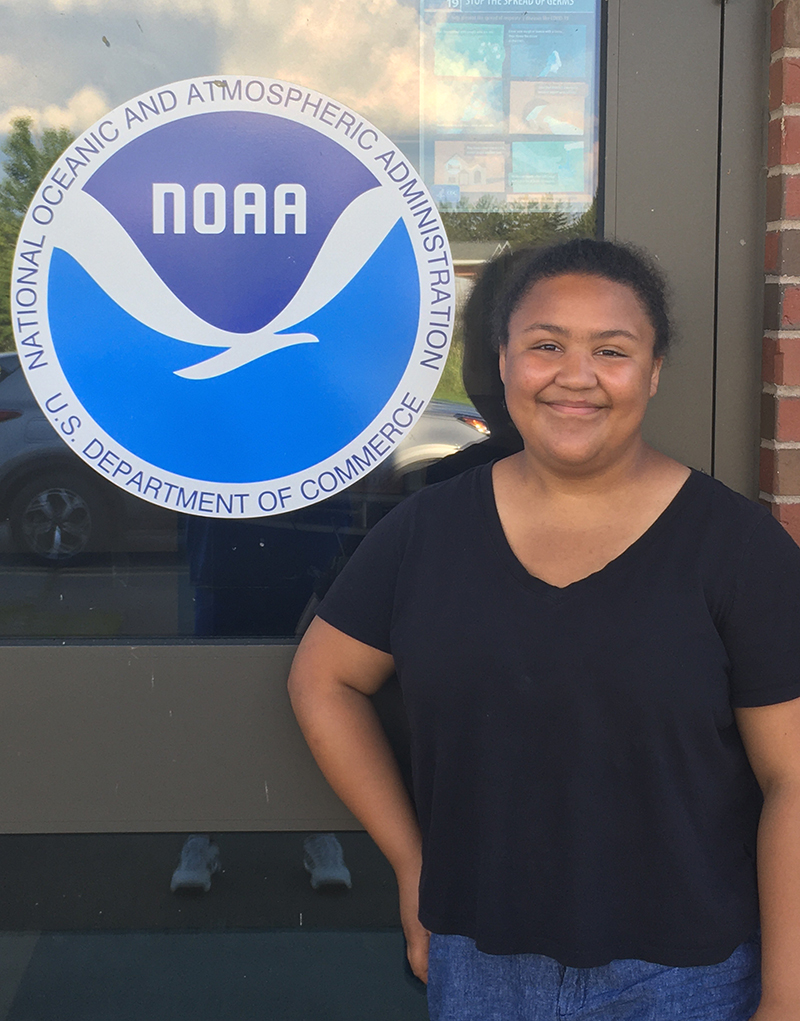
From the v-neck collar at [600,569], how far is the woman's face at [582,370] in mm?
115

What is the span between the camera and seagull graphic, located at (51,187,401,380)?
6.66 feet

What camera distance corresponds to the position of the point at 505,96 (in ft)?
6.68

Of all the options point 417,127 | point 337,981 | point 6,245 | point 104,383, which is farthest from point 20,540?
point 337,981

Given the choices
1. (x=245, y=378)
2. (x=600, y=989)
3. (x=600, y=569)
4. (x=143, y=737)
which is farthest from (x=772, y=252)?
(x=143, y=737)

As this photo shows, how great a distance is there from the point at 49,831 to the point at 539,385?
144 centimetres

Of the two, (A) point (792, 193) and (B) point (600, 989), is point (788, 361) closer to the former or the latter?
(A) point (792, 193)

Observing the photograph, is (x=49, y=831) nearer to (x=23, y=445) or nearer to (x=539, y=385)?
(x=23, y=445)

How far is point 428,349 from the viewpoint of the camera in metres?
2.07

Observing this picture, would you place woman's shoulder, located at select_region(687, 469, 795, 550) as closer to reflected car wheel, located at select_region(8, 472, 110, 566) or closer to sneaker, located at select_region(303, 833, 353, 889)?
reflected car wheel, located at select_region(8, 472, 110, 566)

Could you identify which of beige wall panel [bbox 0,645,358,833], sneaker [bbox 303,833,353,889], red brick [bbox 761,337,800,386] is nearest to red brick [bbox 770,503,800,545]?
red brick [bbox 761,337,800,386]

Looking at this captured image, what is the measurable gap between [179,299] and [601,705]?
1169mm

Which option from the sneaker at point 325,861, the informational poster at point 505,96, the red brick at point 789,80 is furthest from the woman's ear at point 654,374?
the sneaker at point 325,861

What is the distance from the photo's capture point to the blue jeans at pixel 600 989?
4.91 ft

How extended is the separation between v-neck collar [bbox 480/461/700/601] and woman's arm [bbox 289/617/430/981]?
31cm
